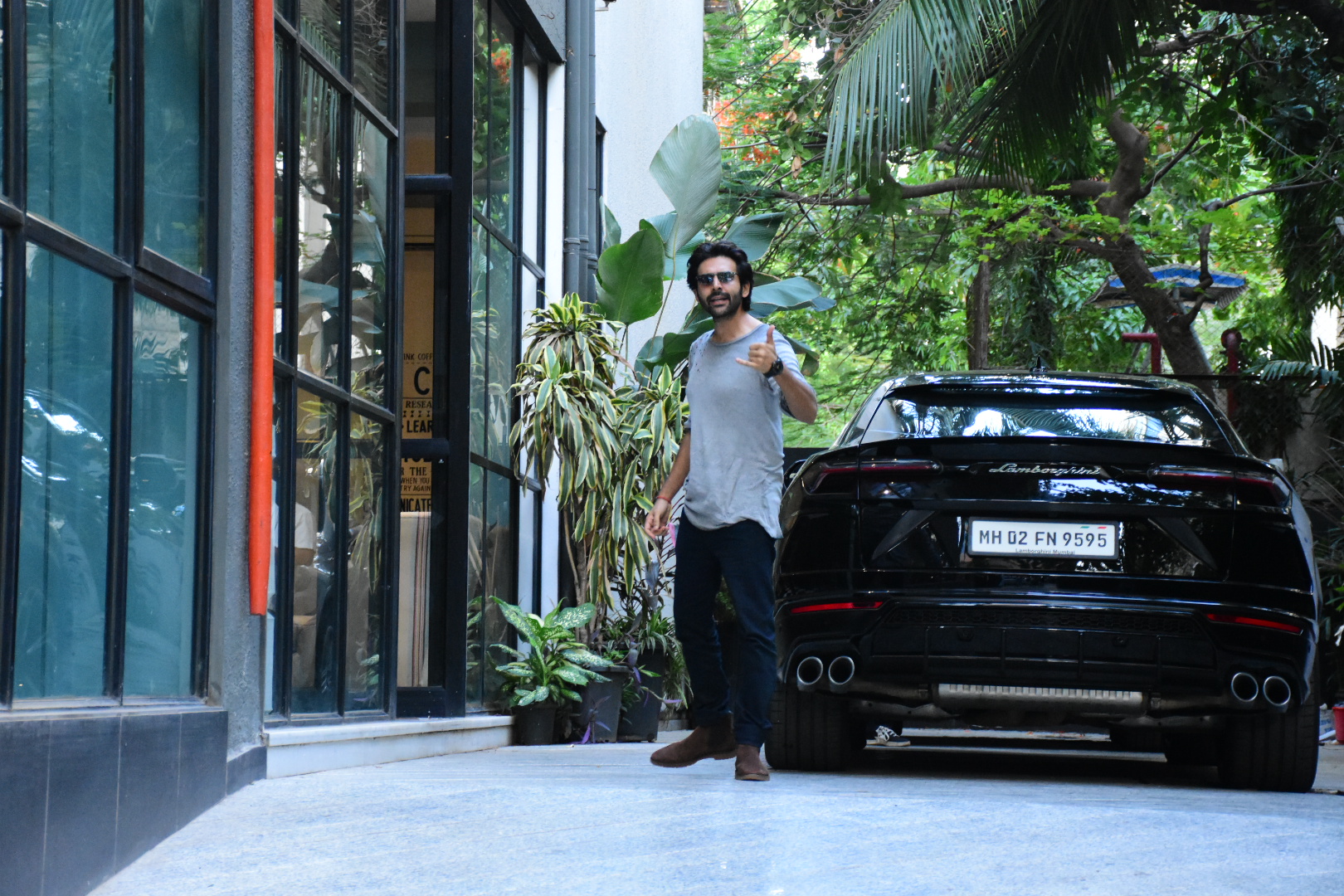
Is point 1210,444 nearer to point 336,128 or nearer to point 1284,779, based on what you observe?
point 1284,779

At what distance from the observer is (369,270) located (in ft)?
21.6

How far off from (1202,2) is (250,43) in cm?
581

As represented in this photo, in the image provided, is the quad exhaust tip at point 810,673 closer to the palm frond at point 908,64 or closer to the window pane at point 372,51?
the window pane at point 372,51

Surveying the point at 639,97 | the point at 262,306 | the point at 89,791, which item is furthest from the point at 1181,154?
the point at 89,791

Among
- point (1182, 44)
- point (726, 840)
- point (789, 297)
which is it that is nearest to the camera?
point (726, 840)

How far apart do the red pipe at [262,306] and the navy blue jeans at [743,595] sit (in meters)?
1.37

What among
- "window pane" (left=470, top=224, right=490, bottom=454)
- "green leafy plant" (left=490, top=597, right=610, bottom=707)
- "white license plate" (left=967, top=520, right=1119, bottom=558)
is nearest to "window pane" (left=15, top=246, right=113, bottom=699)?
"white license plate" (left=967, top=520, right=1119, bottom=558)

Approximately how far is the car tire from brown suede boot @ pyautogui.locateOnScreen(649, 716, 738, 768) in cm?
25

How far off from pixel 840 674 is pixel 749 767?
475 millimetres

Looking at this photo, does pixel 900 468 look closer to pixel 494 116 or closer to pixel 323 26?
pixel 323 26

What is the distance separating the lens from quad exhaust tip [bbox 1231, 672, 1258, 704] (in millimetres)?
5152

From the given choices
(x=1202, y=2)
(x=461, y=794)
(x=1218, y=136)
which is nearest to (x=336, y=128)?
(x=461, y=794)

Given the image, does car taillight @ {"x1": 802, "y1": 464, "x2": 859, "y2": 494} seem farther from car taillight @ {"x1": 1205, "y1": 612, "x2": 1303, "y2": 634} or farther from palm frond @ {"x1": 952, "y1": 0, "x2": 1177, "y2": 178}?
palm frond @ {"x1": 952, "y1": 0, "x2": 1177, "y2": 178}

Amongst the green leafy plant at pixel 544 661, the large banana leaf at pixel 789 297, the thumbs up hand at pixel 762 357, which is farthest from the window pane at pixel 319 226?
the large banana leaf at pixel 789 297
